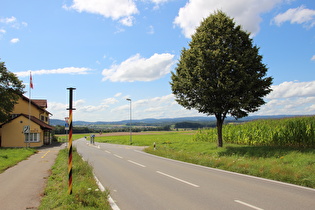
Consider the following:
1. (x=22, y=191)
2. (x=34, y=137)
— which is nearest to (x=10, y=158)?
(x=22, y=191)

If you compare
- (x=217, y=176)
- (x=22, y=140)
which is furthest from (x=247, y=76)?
(x=22, y=140)

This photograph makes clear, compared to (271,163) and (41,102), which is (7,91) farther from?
(271,163)

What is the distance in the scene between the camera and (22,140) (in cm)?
3944

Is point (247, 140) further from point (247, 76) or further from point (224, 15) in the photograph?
point (224, 15)

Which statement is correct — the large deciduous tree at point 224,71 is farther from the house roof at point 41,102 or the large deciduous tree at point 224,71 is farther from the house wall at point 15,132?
the house roof at point 41,102

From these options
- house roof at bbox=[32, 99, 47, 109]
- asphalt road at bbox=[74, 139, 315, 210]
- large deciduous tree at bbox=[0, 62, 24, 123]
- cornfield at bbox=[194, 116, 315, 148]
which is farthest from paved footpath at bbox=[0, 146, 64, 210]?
house roof at bbox=[32, 99, 47, 109]

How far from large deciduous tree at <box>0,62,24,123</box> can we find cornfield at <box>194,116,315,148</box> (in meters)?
29.5

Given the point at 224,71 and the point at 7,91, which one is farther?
the point at 7,91

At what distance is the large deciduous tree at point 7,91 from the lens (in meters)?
35.3

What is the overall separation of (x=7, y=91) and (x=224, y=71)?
106 ft

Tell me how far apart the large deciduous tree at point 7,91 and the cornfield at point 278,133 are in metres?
29.5

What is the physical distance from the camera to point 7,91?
36688mm

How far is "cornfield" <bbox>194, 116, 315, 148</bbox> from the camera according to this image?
15930 mm

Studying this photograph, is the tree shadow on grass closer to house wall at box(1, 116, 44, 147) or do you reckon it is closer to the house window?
the house window
